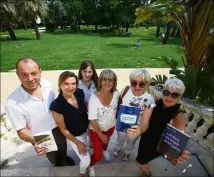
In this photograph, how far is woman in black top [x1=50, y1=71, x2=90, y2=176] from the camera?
277 centimetres

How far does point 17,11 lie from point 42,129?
24.0 meters

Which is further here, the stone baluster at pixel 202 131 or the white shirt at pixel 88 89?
the white shirt at pixel 88 89

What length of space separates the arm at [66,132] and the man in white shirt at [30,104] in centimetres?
13

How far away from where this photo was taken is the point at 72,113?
286 cm

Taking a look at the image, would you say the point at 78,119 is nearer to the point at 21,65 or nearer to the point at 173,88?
the point at 21,65

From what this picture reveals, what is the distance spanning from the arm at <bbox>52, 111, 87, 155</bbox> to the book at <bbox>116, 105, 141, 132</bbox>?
63cm

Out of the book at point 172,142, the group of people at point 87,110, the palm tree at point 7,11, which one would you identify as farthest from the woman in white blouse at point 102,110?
the palm tree at point 7,11

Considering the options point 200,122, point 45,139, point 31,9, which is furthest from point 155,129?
point 31,9

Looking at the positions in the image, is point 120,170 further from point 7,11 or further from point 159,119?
point 7,11

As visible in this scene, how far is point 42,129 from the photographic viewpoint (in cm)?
Answer: 286

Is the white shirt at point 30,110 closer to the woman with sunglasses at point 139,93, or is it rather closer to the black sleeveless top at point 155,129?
the woman with sunglasses at point 139,93

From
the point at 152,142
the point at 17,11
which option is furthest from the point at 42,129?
the point at 17,11

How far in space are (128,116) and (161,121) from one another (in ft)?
1.27

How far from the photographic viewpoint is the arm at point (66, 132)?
2.77 m
